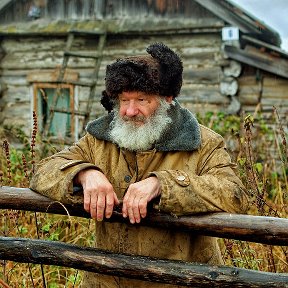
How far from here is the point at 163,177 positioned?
2.51 meters

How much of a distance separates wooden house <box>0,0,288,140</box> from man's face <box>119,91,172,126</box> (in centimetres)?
576

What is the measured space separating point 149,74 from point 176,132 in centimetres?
30

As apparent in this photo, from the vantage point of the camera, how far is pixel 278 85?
9.13 m

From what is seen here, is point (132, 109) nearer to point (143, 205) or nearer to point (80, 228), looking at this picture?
point (143, 205)

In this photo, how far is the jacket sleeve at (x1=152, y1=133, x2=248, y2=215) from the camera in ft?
8.19

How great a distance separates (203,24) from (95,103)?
2.27 m

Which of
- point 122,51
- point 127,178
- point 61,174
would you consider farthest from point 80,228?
point 122,51

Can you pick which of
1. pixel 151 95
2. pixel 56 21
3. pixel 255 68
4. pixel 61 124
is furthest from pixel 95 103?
pixel 151 95

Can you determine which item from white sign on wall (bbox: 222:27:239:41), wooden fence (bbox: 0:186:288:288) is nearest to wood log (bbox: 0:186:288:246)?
wooden fence (bbox: 0:186:288:288)

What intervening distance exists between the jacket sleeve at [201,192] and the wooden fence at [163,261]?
57 mm

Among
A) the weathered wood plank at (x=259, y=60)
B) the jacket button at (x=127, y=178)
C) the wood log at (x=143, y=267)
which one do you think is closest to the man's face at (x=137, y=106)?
the jacket button at (x=127, y=178)

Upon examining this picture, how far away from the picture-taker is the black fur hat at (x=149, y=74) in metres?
2.74

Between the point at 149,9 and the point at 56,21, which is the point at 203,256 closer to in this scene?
the point at 149,9

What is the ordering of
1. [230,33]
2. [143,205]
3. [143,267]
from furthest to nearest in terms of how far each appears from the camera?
1. [230,33]
2. [143,267]
3. [143,205]
